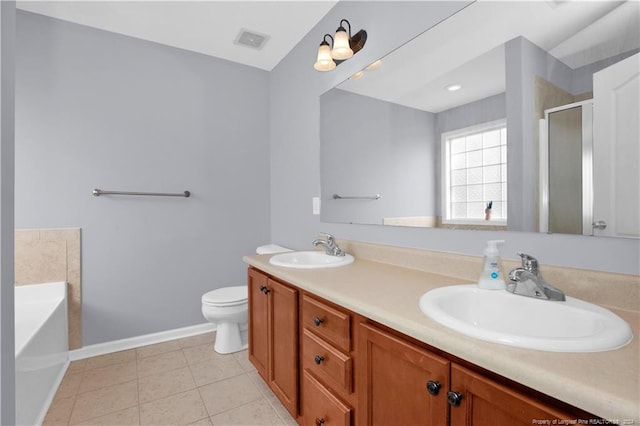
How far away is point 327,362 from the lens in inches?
44.9

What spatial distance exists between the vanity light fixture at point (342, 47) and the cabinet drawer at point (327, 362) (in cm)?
145

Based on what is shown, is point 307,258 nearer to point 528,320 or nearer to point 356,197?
point 356,197

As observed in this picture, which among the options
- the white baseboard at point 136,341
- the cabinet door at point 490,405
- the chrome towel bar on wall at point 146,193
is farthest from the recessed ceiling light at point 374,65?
the white baseboard at point 136,341

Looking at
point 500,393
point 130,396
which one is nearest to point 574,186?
point 500,393

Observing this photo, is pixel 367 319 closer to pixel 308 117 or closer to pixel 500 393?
pixel 500 393

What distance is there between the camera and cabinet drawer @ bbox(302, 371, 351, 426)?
1.06 m

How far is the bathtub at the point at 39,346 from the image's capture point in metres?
1.38

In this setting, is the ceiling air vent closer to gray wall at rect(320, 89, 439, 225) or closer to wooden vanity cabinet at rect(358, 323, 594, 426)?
gray wall at rect(320, 89, 439, 225)

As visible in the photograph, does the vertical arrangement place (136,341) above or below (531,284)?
below

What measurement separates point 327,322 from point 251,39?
7.29ft

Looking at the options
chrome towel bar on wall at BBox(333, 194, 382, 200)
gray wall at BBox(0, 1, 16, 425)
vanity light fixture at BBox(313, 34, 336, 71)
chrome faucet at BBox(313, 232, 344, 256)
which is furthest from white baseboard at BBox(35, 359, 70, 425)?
vanity light fixture at BBox(313, 34, 336, 71)

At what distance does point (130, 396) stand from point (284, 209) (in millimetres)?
1640

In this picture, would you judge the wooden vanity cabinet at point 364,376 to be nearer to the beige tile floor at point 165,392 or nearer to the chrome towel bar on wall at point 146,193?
the beige tile floor at point 165,392

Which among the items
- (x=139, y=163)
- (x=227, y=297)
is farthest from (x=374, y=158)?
(x=139, y=163)
